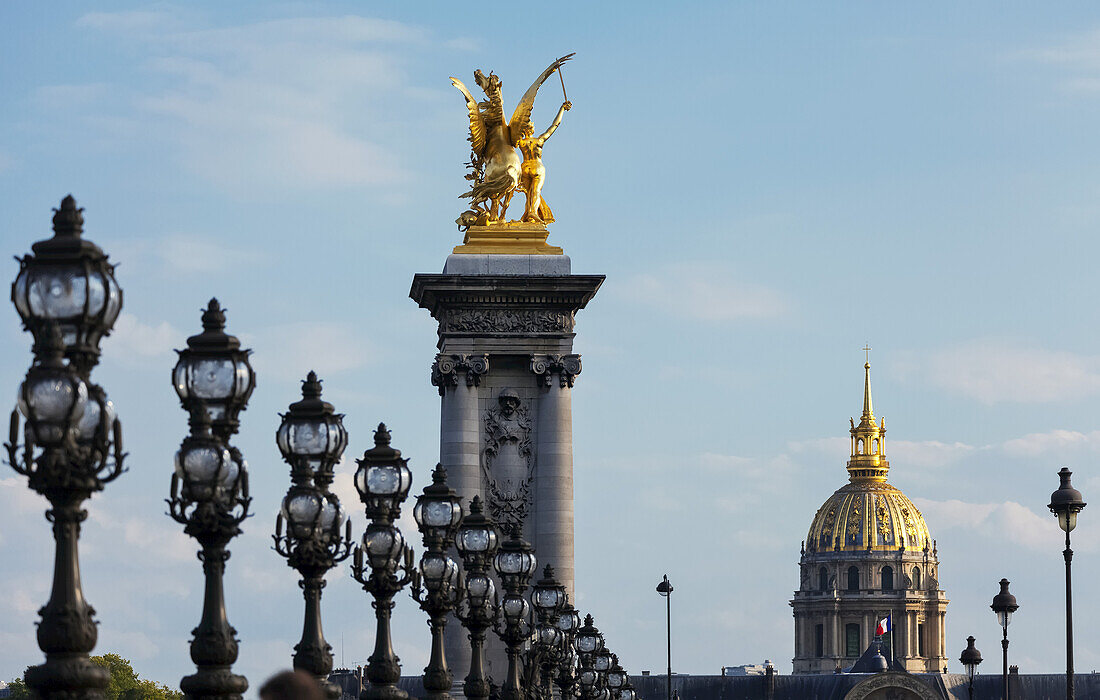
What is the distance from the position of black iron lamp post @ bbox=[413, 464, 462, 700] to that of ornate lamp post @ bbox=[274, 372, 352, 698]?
16.5 ft

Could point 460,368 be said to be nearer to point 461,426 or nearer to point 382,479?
point 461,426

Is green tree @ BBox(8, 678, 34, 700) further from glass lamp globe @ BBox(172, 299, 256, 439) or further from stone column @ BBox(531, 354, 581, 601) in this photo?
glass lamp globe @ BBox(172, 299, 256, 439)

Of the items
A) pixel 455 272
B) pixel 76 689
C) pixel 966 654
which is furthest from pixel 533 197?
pixel 76 689

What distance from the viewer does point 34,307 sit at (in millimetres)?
15828

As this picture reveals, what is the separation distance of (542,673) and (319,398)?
19.0m

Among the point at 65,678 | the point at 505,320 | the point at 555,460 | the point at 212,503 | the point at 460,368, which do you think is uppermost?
the point at 505,320

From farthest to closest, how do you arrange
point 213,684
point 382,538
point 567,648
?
point 567,648, point 382,538, point 213,684

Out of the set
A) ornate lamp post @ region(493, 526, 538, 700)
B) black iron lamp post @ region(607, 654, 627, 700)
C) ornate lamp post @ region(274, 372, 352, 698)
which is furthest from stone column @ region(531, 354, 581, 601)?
ornate lamp post @ region(274, 372, 352, 698)

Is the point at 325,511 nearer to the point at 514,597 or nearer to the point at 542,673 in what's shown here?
the point at 514,597

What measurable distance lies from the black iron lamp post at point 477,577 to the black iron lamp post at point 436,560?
1.31 metres

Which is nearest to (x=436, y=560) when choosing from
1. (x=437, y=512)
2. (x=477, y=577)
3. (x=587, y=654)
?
(x=437, y=512)

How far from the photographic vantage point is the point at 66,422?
15664mm

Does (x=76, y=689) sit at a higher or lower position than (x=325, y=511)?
lower

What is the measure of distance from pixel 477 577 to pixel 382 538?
5.48 metres
